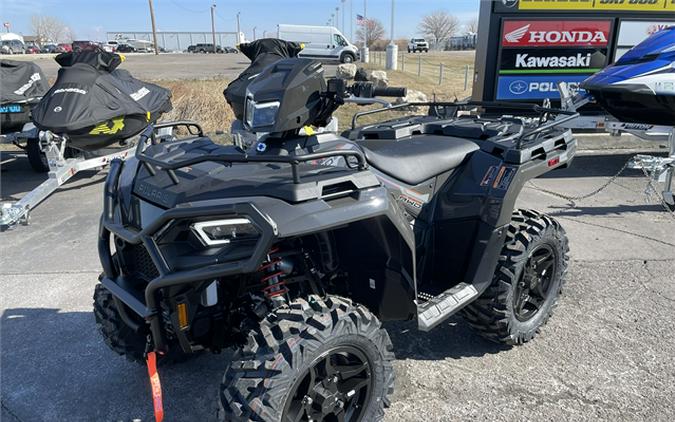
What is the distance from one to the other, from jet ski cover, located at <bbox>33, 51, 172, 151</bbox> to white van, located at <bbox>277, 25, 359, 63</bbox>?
93.7ft

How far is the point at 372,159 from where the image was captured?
271 centimetres

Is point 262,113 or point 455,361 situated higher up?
point 262,113

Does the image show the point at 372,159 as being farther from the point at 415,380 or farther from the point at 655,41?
the point at 655,41

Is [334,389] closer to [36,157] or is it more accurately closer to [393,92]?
[393,92]

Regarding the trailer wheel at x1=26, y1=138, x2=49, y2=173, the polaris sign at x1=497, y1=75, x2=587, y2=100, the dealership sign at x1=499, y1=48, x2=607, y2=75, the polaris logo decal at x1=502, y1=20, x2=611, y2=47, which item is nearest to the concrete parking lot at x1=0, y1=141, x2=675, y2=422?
the trailer wheel at x1=26, y1=138, x2=49, y2=173

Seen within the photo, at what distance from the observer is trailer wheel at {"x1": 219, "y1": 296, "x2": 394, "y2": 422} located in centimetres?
199

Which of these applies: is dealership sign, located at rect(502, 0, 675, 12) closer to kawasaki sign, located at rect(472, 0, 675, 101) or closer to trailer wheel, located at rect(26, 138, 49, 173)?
kawasaki sign, located at rect(472, 0, 675, 101)

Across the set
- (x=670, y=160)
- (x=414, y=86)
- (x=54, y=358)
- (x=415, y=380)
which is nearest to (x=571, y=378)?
(x=415, y=380)

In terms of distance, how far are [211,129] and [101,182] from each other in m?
4.20

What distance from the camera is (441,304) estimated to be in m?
2.78

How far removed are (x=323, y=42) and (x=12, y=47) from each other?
4854 centimetres

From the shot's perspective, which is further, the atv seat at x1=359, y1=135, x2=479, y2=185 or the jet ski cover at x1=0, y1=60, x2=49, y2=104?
the jet ski cover at x1=0, y1=60, x2=49, y2=104

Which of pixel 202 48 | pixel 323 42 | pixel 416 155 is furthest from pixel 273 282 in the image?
pixel 202 48

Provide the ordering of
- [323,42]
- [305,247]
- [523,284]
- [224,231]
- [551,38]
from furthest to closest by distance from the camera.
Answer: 1. [323,42]
2. [551,38]
3. [523,284]
4. [305,247]
5. [224,231]
